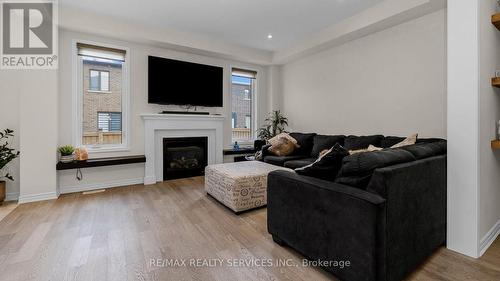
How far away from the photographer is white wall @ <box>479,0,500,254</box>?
73.6 inches

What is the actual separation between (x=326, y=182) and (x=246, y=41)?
385 cm

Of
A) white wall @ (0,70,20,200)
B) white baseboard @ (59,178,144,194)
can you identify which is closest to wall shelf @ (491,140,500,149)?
white baseboard @ (59,178,144,194)

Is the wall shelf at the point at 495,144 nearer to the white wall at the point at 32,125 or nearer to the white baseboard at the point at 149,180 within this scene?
the white baseboard at the point at 149,180

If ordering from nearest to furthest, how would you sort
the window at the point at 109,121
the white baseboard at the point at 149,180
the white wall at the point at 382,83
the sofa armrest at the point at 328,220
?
the sofa armrest at the point at 328,220, the white wall at the point at 382,83, the window at the point at 109,121, the white baseboard at the point at 149,180

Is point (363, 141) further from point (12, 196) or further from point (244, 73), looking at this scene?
point (12, 196)

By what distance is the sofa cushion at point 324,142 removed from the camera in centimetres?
391

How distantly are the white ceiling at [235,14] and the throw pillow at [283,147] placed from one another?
200 cm

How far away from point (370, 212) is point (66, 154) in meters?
4.10

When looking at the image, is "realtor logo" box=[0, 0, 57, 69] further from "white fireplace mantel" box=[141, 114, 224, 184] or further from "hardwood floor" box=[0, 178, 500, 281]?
"hardwood floor" box=[0, 178, 500, 281]

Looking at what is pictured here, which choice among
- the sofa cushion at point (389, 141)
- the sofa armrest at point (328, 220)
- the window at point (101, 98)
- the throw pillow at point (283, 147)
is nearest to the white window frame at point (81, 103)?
the window at point (101, 98)

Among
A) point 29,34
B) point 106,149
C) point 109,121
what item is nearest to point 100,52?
point 29,34

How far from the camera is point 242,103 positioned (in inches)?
215

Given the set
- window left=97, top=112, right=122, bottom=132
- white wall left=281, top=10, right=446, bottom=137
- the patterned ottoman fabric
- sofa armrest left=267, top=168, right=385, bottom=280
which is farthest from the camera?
window left=97, top=112, right=122, bottom=132

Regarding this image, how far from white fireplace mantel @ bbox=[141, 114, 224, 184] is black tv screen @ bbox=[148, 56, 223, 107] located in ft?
1.04
